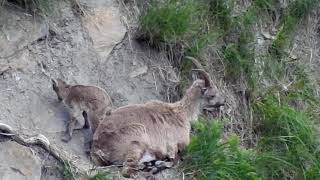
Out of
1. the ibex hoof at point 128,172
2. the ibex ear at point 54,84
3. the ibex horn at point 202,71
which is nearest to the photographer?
the ibex hoof at point 128,172

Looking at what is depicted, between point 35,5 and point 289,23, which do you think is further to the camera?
point 289,23

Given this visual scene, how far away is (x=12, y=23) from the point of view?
6996 millimetres

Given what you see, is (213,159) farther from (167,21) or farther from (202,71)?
(167,21)

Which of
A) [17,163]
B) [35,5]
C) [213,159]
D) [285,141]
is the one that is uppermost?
[35,5]

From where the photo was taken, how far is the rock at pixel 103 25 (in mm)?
7422

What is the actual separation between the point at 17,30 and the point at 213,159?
203 centimetres

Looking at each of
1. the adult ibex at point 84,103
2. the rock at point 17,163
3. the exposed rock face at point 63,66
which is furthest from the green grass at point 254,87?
the rock at point 17,163

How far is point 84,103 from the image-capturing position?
6562 mm

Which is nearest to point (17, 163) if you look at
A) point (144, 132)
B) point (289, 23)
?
point (144, 132)

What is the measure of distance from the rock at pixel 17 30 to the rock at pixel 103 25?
50 cm

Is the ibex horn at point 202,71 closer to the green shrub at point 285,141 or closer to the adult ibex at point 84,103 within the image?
the green shrub at point 285,141

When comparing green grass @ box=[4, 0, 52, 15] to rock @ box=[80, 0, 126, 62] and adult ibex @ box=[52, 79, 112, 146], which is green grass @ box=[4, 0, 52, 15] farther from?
adult ibex @ box=[52, 79, 112, 146]

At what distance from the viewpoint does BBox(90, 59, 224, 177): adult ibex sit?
6.30 metres

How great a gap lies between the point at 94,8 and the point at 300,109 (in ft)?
8.07
